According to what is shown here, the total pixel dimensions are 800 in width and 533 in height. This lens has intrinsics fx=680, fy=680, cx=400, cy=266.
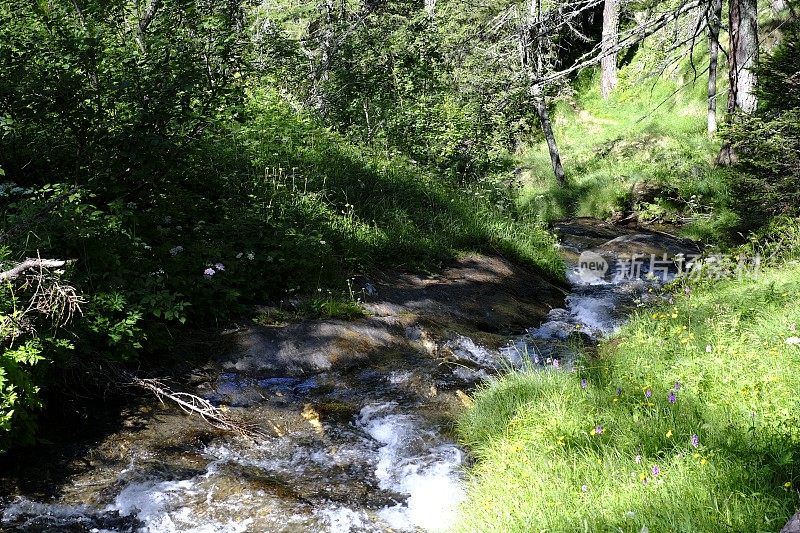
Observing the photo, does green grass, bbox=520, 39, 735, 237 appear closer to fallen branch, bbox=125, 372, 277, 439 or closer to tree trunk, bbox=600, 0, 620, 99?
tree trunk, bbox=600, 0, 620, 99

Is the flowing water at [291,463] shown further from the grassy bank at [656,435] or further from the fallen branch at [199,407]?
the grassy bank at [656,435]

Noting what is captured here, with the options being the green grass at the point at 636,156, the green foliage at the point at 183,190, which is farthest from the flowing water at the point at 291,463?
the green grass at the point at 636,156

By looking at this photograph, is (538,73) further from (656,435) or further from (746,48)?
(656,435)

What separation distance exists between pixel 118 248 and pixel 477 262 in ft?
16.2

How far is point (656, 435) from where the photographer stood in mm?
3633

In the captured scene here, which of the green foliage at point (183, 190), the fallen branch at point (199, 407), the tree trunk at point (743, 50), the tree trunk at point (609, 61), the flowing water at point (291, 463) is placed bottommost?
the flowing water at point (291, 463)

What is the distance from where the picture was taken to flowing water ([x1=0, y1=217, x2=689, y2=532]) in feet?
11.9

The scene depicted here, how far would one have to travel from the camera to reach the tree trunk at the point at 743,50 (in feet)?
31.2

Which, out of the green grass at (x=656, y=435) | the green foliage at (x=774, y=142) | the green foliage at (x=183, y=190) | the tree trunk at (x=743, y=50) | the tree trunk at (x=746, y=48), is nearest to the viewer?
the green grass at (x=656, y=435)

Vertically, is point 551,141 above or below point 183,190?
above

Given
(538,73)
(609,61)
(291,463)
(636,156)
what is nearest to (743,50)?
(538,73)

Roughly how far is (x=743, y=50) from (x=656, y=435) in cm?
1001

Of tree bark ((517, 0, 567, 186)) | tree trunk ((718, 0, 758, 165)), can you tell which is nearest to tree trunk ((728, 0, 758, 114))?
tree trunk ((718, 0, 758, 165))

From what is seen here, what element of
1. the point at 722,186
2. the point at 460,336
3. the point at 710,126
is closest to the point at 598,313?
the point at 460,336
